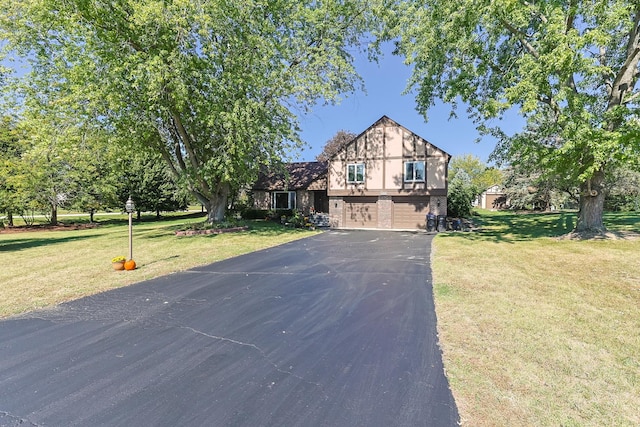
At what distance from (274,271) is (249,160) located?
8948 mm

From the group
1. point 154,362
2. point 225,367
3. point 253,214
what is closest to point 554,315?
point 225,367

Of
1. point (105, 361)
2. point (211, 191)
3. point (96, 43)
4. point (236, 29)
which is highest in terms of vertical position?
point (236, 29)

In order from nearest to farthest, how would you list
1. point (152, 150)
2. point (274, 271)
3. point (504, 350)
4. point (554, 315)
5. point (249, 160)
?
point (504, 350) < point (554, 315) < point (274, 271) < point (249, 160) < point (152, 150)

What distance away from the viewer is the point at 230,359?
365 cm

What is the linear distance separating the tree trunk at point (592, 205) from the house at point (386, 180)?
711 cm

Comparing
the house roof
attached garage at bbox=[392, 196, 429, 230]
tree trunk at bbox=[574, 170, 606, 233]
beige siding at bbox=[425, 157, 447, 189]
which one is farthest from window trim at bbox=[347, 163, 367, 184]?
tree trunk at bbox=[574, 170, 606, 233]

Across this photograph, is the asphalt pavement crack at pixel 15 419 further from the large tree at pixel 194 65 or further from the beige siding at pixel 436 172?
the beige siding at pixel 436 172

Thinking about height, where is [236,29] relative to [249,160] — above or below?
above

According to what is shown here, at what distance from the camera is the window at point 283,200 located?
84.8 ft

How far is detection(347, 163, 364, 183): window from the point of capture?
2178 cm

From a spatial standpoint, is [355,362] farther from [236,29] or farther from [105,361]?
[236,29]

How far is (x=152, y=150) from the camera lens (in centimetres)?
1756

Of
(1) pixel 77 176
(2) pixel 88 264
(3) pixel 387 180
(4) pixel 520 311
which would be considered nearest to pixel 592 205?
(3) pixel 387 180

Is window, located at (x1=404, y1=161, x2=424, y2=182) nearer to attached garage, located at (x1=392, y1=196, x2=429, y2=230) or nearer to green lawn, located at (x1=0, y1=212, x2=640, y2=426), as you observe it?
attached garage, located at (x1=392, y1=196, x2=429, y2=230)
